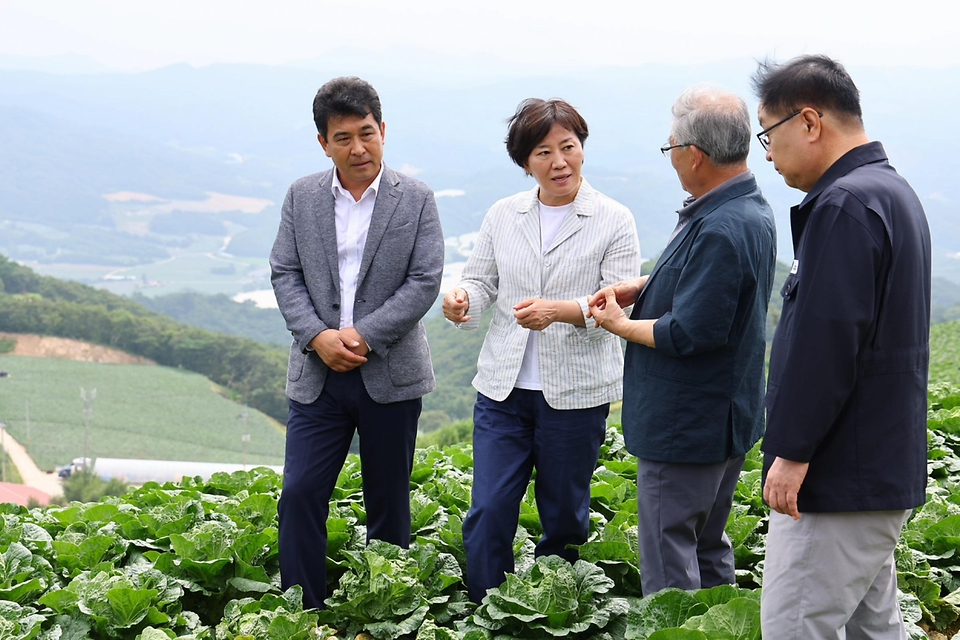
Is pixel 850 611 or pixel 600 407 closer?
pixel 850 611

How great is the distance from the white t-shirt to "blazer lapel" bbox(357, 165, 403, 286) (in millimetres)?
507

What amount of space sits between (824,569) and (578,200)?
143 centimetres

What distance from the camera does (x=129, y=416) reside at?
185 ft

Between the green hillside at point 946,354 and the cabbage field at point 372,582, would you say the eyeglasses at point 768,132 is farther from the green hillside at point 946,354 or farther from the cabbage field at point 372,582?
the green hillside at point 946,354

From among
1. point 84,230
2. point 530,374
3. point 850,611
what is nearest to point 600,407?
point 530,374

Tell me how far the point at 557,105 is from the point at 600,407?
0.98 meters

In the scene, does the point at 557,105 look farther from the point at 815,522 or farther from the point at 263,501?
the point at 263,501

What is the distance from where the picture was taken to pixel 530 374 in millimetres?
2912

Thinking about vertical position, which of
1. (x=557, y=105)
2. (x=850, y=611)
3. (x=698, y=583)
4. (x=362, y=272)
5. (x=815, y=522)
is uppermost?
(x=557, y=105)

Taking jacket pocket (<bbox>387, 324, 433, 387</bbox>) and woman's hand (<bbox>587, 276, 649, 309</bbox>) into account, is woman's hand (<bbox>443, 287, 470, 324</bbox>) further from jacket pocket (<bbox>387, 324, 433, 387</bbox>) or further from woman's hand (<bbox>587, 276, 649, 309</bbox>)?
woman's hand (<bbox>587, 276, 649, 309</bbox>)

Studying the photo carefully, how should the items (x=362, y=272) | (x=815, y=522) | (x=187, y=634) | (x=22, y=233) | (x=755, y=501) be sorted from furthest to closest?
(x=22, y=233), (x=755, y=501), (x=362, y=272), (x=187, y=634), (x=815, y=522)

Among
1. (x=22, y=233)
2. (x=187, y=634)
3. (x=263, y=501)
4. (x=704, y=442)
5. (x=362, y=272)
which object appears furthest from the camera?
(x=22, y=233)

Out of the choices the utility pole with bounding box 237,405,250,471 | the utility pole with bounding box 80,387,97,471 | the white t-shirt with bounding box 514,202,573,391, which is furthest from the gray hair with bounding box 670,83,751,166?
the utility pole with bounding box 80,387,97,471

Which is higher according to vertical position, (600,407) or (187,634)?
(600,407)
